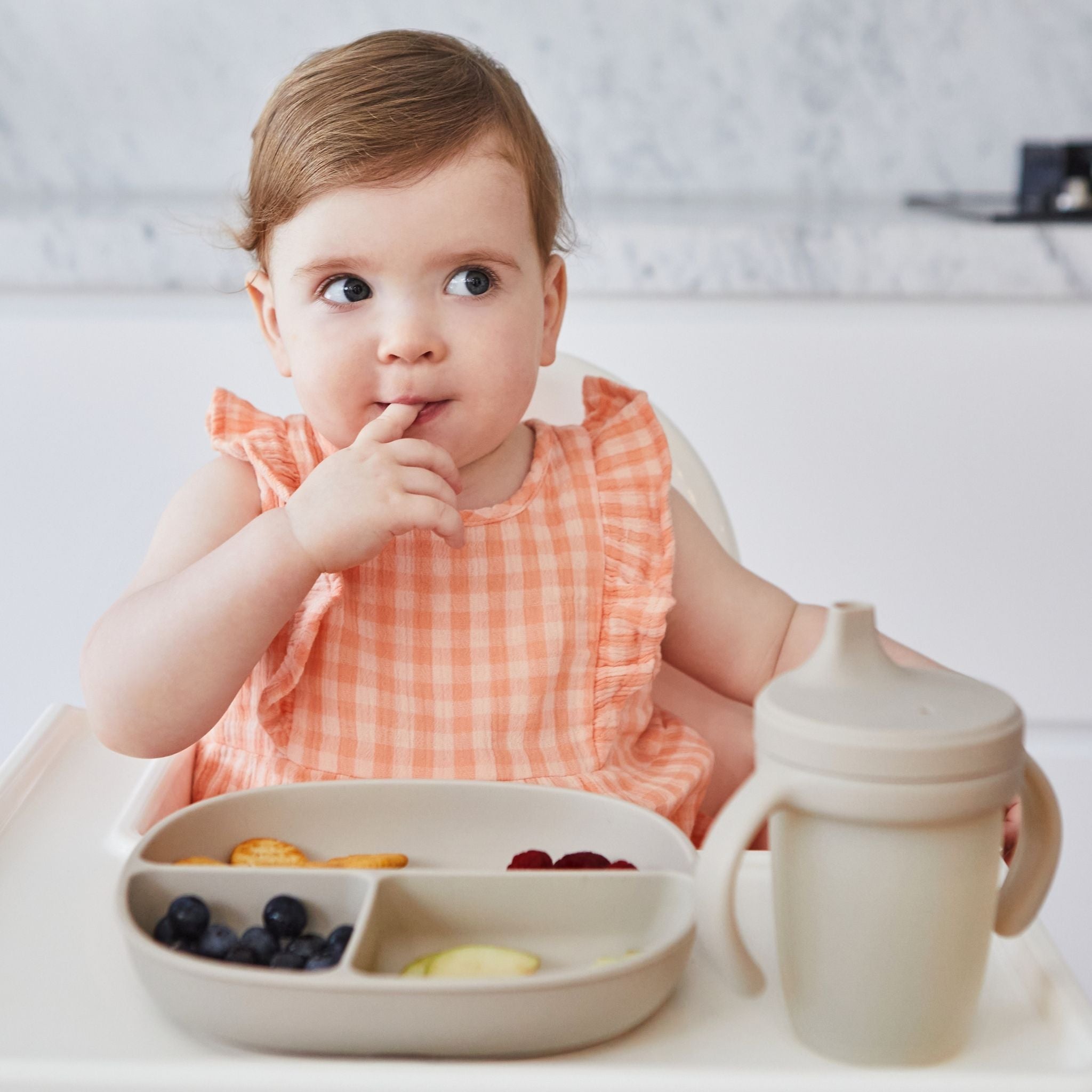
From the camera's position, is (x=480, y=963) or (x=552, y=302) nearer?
(x=480, y=963)

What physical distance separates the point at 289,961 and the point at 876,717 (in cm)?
24

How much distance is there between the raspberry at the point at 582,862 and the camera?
0.56 m

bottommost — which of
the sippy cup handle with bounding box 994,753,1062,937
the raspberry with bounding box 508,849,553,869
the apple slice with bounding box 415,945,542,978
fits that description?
the raspberry with bounding box 508,849,553,869

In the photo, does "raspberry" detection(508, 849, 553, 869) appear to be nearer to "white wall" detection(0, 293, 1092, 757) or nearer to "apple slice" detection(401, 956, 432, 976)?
"apple slice" detection(401, 956, 432, 976)

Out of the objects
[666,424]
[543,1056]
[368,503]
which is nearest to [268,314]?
[368,503]

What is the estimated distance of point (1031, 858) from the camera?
0.48 meters

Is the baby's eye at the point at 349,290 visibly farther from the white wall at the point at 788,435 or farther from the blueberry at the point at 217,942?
the white wall at the point at 788,435

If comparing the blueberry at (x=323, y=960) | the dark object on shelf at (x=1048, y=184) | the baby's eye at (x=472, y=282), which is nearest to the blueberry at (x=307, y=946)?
the blueberry at (x=323, y=960)

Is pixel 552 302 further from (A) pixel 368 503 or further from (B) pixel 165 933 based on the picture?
(B) pixel 165 933

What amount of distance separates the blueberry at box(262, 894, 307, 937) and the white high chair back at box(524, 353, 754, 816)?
1.71ft

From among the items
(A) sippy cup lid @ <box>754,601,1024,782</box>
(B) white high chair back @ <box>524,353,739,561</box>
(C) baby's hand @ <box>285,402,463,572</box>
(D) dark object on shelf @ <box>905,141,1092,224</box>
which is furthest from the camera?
(D) dark object on shelf @ <box>905,141,1092,224</box>

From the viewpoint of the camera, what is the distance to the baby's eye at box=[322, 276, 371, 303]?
800mm

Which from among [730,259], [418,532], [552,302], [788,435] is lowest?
[788,435]

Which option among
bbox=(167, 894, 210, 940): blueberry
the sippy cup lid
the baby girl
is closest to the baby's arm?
the baby girl
